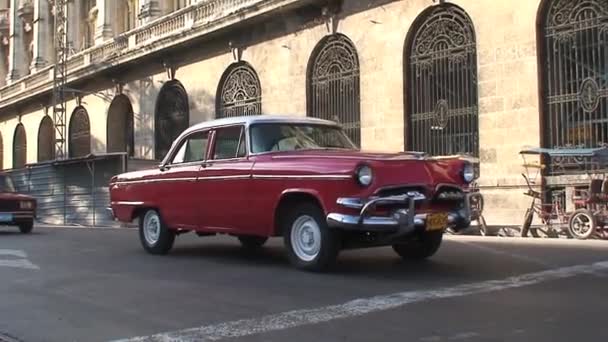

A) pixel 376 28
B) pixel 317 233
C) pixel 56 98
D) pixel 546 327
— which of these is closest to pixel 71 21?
pixel 56 98

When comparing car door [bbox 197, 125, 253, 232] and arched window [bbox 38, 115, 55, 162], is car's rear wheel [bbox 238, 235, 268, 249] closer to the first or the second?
car door [bbox 197, 125, 253, 232]

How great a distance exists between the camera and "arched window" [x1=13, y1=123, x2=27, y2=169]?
40938 mm

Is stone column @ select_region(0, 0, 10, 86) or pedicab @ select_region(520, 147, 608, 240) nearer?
pedicab @ select_region(520, 147, 608, 240)

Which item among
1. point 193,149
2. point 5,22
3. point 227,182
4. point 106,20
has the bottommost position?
point 227,182

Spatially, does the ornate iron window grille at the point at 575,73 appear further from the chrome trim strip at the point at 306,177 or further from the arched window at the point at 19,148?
the arched window at the point at 19,148

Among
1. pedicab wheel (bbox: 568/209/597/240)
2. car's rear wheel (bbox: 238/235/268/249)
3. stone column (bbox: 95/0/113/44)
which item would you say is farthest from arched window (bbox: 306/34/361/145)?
stone column (bbox: 95/0/113/44)

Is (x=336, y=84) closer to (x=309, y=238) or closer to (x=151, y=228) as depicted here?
(x=151, y=228)

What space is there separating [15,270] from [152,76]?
19.9 metres

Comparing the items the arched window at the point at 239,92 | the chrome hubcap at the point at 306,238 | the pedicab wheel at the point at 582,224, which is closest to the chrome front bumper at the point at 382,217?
the chrome hubcap at the point at 306,238

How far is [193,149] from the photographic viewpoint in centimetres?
988

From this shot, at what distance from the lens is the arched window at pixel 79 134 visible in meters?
33.9

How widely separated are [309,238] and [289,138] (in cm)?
145

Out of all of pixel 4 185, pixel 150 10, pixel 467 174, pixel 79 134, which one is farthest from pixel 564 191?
pixel 79 134

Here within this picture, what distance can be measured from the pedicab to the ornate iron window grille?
0.31 meters
